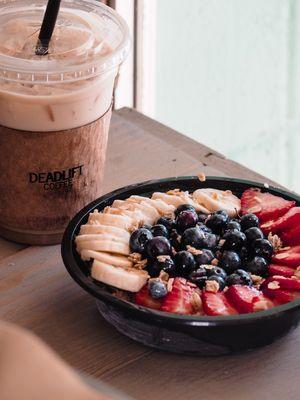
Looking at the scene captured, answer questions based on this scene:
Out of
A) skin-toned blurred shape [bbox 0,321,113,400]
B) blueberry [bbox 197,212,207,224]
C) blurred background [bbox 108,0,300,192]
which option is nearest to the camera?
skin-toned blurred shape [bbox 0,321,113,400]

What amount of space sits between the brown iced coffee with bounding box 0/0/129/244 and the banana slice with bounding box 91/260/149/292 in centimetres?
25

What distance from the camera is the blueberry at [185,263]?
1.02 meters

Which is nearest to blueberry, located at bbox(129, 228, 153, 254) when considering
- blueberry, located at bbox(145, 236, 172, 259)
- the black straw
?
blueberry, located at bbox(145, 236, 172, 259)

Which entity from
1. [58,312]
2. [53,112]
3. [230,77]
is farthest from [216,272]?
[230,77]

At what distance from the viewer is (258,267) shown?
1.03 m

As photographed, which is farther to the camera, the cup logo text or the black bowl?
the cup logo text

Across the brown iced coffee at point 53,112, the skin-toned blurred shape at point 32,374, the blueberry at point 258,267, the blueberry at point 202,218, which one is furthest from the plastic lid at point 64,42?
the skin-toned blurred shape at point 32,374

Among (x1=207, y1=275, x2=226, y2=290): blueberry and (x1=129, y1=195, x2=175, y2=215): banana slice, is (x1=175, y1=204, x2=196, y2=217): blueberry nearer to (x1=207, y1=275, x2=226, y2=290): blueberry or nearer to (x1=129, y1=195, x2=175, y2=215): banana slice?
(x1=129, y1=195, x2=175, y2=215): banana slice

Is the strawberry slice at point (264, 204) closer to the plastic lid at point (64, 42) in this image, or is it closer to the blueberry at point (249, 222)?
the blueberry at point (249, 222)

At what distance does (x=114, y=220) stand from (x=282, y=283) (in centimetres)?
25

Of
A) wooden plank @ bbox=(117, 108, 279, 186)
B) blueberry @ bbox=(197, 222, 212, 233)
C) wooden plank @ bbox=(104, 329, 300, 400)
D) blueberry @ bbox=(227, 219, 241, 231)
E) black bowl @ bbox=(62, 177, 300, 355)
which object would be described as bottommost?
wooden plank @ bbox=(117, 108, 279, 186)

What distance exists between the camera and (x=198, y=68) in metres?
2.64

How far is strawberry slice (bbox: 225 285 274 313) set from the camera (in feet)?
3.17

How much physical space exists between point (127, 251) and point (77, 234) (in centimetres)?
9
